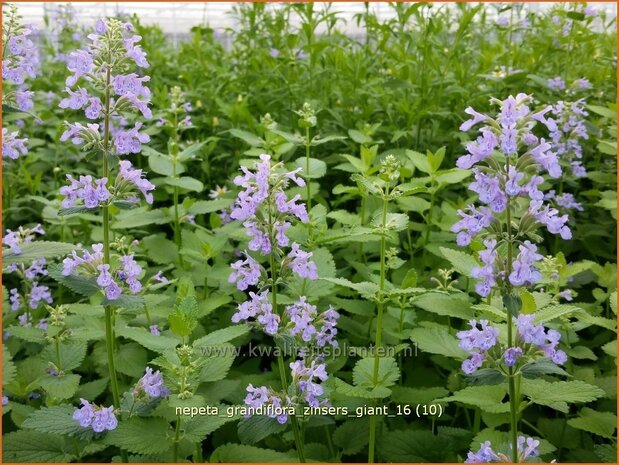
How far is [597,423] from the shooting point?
9.28ft

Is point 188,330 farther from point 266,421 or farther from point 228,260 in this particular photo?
point 228,260

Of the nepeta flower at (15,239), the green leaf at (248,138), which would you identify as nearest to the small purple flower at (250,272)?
the nepeta flower at (15,239)

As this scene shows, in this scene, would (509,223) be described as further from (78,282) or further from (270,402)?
(78,282)

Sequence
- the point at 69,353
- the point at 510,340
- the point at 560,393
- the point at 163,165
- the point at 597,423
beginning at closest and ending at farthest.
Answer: the point at 510,340, the point at 560,393, the point at 597,423, the point at 69,353, the point at 163,165

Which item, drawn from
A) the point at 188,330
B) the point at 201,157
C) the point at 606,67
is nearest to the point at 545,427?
the point at 188,330

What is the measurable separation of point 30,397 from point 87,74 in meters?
1.73

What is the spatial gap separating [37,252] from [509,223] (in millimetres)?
1608

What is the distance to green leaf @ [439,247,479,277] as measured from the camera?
99.7 inches

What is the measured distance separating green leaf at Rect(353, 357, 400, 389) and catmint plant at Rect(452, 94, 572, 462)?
1.49 feet

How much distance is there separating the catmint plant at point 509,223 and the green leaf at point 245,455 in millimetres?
824

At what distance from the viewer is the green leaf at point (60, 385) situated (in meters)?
2.68

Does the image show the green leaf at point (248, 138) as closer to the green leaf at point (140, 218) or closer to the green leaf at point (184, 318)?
the green leaf at point (140, 218)

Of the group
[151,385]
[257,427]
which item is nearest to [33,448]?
[151,385]

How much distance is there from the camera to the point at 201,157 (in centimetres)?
475
